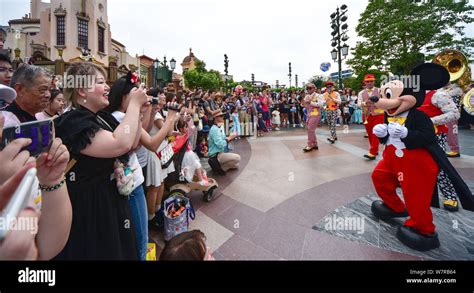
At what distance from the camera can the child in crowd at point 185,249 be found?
1159 millimetres

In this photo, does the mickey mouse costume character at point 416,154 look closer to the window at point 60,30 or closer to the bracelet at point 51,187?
the bracelet at point 51,187

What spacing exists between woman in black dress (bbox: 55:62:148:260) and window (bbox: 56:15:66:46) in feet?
101

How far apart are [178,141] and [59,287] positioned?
8.13 ft

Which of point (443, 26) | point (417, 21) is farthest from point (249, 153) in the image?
point (443, 26)

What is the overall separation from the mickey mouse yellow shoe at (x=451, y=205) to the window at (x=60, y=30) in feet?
107

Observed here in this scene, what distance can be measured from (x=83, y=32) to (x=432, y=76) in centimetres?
3193

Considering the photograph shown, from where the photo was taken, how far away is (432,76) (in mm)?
2461

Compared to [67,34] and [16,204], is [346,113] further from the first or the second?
[67,34]

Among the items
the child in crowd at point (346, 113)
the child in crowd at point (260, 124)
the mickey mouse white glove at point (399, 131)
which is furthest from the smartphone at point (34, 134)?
the child in crowd at point (346, 113)

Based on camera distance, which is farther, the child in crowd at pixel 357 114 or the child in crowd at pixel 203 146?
the child in crowd at pixel 357 114

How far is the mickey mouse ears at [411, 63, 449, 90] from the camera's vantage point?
7.96ft

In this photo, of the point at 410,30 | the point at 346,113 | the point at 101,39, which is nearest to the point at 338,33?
the point at 346,113

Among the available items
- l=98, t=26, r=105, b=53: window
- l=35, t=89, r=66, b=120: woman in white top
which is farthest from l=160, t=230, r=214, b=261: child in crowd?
l=98, t=26, r=105, b=53: window

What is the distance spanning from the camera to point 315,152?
21.5 ft
